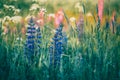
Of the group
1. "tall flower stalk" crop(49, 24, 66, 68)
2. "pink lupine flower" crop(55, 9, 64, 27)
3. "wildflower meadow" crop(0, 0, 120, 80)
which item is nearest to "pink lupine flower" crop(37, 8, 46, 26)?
"wildflower meadow" crop(0, 0, 120, 80)

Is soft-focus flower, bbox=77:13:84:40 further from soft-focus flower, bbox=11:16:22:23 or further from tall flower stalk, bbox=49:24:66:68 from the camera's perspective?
soft-focus flower, bbox=11:16:22:23

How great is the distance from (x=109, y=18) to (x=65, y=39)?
0.61m

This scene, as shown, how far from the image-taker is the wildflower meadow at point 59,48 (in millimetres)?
3260

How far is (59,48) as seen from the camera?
3.37 meters

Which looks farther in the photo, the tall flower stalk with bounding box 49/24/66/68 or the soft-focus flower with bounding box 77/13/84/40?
the soft-focus flower with bounding box 77/13/84/40

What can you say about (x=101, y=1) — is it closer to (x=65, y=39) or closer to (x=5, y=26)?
(x=65, y=39)

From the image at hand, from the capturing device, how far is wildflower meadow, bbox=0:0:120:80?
3260mm

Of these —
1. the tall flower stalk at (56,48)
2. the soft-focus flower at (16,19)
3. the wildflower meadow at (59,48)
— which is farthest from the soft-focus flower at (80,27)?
the soft-focus flower at (16,19)

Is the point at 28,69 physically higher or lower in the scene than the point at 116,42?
lower

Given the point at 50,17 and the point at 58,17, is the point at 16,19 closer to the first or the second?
the point at 50,17

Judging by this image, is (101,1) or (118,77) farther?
(101,1)

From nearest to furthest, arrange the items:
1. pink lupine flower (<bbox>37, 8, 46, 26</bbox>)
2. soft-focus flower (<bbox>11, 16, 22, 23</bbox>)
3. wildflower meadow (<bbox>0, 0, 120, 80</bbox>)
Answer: wildflower meadow (<bbox>0, 0, 120, 80</bbox>) → pink lupine flower (<bbox>37, 8, 46, 26</bbox>) → soft-focus flower (<bbox>11, 16, 22, 23</bbox>)

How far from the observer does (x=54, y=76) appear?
3232 mm

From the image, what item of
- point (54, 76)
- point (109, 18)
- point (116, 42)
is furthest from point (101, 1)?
point (54, 76)
